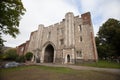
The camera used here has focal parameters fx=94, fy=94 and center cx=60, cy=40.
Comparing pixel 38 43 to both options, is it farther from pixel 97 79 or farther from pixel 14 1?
pixel 97 79

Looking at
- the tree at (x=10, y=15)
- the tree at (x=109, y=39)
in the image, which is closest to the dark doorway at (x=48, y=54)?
the tree at (x=109, y=39)

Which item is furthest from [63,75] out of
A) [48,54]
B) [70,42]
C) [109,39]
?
[109,39]

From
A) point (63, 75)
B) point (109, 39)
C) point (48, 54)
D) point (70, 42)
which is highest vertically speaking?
point (109, 39)

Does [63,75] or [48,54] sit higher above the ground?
[48,54]

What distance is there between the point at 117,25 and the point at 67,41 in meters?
17.8

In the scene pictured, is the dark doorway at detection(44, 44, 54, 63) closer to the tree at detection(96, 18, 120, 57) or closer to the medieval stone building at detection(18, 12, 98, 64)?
the medieval stone building at detection(18, 12, 98, 64)

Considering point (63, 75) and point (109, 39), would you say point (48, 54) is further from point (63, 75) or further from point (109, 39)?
point (63, 75)

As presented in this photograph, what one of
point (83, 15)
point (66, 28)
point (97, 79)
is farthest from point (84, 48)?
point (97, 79)

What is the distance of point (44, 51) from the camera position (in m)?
31.4

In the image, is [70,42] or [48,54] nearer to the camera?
[70,42]

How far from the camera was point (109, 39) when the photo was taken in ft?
106

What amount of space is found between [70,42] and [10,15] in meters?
16.3

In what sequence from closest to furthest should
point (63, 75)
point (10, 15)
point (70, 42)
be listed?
point (63, 75)
point (10, 15)
point (70, 42)

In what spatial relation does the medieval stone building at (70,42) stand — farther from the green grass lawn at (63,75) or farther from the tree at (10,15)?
the tree at (10,15)
